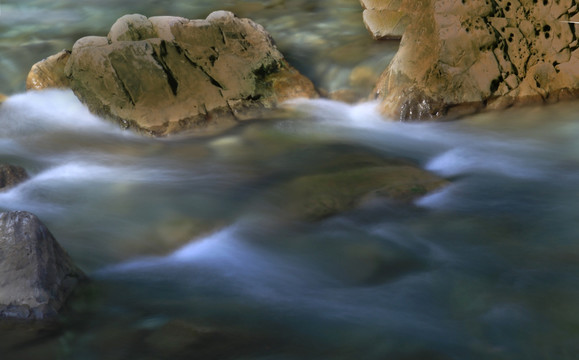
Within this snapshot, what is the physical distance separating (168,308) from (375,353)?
1.20m

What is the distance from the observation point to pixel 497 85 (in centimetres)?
767

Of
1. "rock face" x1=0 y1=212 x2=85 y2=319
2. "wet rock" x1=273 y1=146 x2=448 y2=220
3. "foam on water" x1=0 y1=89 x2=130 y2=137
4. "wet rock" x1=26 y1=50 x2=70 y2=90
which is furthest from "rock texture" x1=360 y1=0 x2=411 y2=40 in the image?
"rock face" x1=0 y1=212 x2=85 y2=319

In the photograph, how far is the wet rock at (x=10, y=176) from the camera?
629 centimetres

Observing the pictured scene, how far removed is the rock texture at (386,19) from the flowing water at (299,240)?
4.63 ft

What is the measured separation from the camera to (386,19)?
9211 millimetres

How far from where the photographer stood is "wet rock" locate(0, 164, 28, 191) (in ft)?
20.6

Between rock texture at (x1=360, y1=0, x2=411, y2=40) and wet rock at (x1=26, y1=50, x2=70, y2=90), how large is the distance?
3620 mm

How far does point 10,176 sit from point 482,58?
15.1 ft

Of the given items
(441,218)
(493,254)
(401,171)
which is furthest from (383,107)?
(493,254)

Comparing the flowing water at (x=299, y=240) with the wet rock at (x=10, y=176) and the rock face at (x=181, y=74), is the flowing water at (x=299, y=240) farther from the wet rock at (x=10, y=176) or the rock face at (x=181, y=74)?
the rock face at (x=181, y=74)

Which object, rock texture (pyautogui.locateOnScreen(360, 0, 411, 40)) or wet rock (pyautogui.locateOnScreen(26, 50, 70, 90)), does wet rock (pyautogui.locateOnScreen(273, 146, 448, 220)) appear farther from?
wet rock (pyautogui.locateOnScreen(26, 50, 70, 90))

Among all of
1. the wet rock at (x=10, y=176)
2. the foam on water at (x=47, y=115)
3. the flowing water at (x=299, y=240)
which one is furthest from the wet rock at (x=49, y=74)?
the wet rock at (x=10, y=176)

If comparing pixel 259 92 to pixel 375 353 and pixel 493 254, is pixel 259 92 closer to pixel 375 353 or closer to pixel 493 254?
pixel 493 254

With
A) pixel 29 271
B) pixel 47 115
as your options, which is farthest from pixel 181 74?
pixel 29 271
